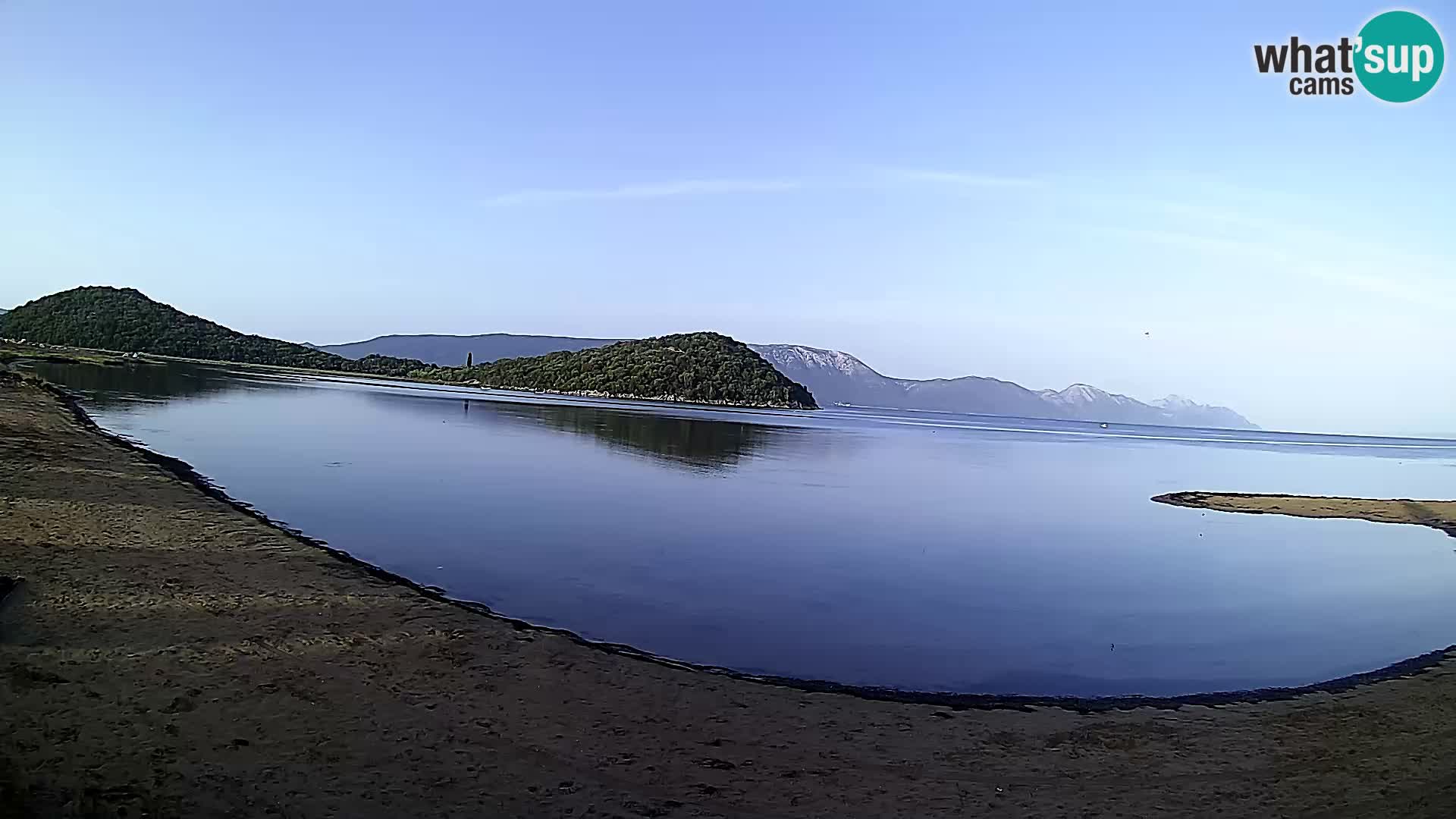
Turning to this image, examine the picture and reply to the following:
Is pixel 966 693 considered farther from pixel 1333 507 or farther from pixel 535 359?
pixel 535 359

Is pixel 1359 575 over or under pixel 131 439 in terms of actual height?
under

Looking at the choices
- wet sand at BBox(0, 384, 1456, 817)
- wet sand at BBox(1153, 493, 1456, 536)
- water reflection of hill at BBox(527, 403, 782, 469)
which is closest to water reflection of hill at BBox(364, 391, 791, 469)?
water reflection of hill at BBox(527, 403, 782, 469)

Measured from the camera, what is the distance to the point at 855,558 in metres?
17.2

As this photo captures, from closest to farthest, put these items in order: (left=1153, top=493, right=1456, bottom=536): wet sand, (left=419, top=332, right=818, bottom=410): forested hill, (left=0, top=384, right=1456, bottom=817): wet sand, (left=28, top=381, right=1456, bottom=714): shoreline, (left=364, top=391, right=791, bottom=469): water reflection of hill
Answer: (left=0, top=384, right=1456, bottom=817): wet sand < (left=28, top=381, right=1456, bottom=714): shoreline < (left=1153, top=493, right=1456, bottom=536): wet sand < (left=364, top=391, right=791, bottom=469): water reflection of hill < (left=419, top=332, right=818, bottom=410): forested hill

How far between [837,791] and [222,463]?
21.8 metres

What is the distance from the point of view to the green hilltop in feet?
463

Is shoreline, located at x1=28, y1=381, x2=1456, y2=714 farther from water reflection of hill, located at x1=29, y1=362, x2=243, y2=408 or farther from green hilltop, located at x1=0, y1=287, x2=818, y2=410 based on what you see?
green hilltop, located at x1=0, y1=287, x2=818, y2=410

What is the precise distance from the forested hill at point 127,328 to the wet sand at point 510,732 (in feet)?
539

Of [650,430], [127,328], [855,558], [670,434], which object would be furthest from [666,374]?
[855,558]

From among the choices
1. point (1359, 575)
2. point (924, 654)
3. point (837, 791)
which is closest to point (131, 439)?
point (924, 654)

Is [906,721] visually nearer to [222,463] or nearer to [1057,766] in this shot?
[1057,766]

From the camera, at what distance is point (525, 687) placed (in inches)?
326

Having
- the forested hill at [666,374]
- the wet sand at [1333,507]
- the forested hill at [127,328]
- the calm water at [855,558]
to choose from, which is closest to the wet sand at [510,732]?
the calm water at [855,558]

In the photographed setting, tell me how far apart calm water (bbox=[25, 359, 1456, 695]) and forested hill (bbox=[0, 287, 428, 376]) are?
132 metres
